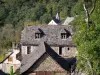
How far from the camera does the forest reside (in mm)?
26984

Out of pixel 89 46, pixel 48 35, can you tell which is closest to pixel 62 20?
pixel 48 35

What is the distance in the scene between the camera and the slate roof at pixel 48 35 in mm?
43656

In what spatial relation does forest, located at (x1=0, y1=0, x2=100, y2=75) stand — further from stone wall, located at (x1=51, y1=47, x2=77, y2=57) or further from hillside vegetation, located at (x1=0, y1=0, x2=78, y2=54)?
stone wall, located at (x1=51, y1=47, x2=77, y2=57)

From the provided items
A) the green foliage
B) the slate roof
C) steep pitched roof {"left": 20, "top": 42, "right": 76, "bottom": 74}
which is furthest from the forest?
steep pitched roof {"left": 20, "top": 42, "right": 76, "bottom": 74}

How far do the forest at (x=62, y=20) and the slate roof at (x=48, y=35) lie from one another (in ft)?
5.89

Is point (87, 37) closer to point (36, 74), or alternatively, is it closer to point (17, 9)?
point (36, 74)

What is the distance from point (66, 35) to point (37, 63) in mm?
8009

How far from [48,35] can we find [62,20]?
45743 millimetres

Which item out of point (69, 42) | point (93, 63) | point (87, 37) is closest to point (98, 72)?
point (93, 63)

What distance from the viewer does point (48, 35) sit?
44031 mm

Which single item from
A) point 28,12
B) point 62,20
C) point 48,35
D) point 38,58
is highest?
point 28,12

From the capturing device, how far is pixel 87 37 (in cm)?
2703

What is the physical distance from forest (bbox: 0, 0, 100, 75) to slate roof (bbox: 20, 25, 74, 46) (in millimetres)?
1795

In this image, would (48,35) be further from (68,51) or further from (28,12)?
(28,12)
